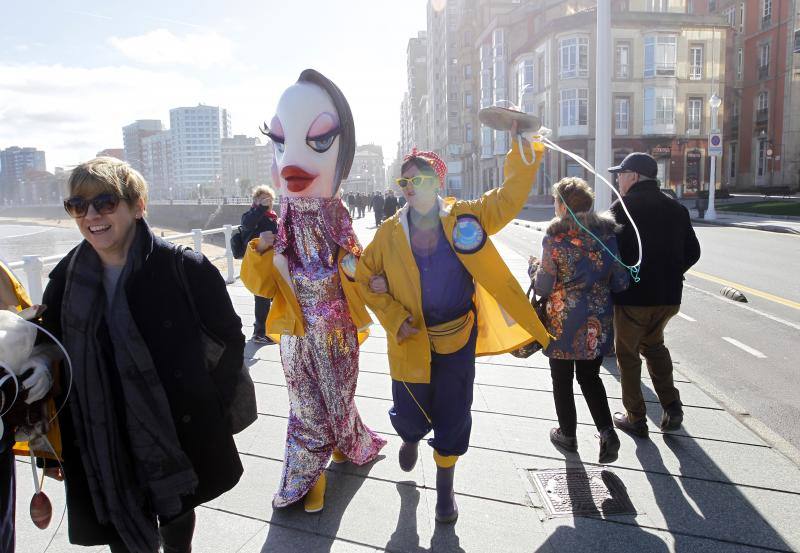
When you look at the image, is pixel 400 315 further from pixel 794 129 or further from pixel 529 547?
pixel 794 129

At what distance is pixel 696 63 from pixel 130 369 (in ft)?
139

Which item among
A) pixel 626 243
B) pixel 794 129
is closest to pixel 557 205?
pixel 626 243

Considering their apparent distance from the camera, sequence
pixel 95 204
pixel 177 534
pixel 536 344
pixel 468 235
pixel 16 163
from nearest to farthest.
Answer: pixel 95 204
pixel 177 534
pixel 468 235
pixel 536 344
pixel 16 163

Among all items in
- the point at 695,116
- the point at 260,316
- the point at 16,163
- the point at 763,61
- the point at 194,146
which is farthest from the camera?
the point at 16,163

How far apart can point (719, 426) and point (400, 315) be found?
255 cm

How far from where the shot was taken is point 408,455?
3.15 m

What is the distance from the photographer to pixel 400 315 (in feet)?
9.25

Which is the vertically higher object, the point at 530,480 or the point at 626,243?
the point at 626,243

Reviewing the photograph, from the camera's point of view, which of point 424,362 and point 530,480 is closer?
point 424,362

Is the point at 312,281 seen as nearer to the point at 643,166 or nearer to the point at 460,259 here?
the point at 460,259

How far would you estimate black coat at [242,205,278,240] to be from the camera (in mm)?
5590

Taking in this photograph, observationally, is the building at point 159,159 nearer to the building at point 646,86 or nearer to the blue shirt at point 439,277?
the building at point 646,86

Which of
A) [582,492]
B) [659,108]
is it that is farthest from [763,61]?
[582,492]

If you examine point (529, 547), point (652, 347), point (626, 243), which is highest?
point (626, 243)
